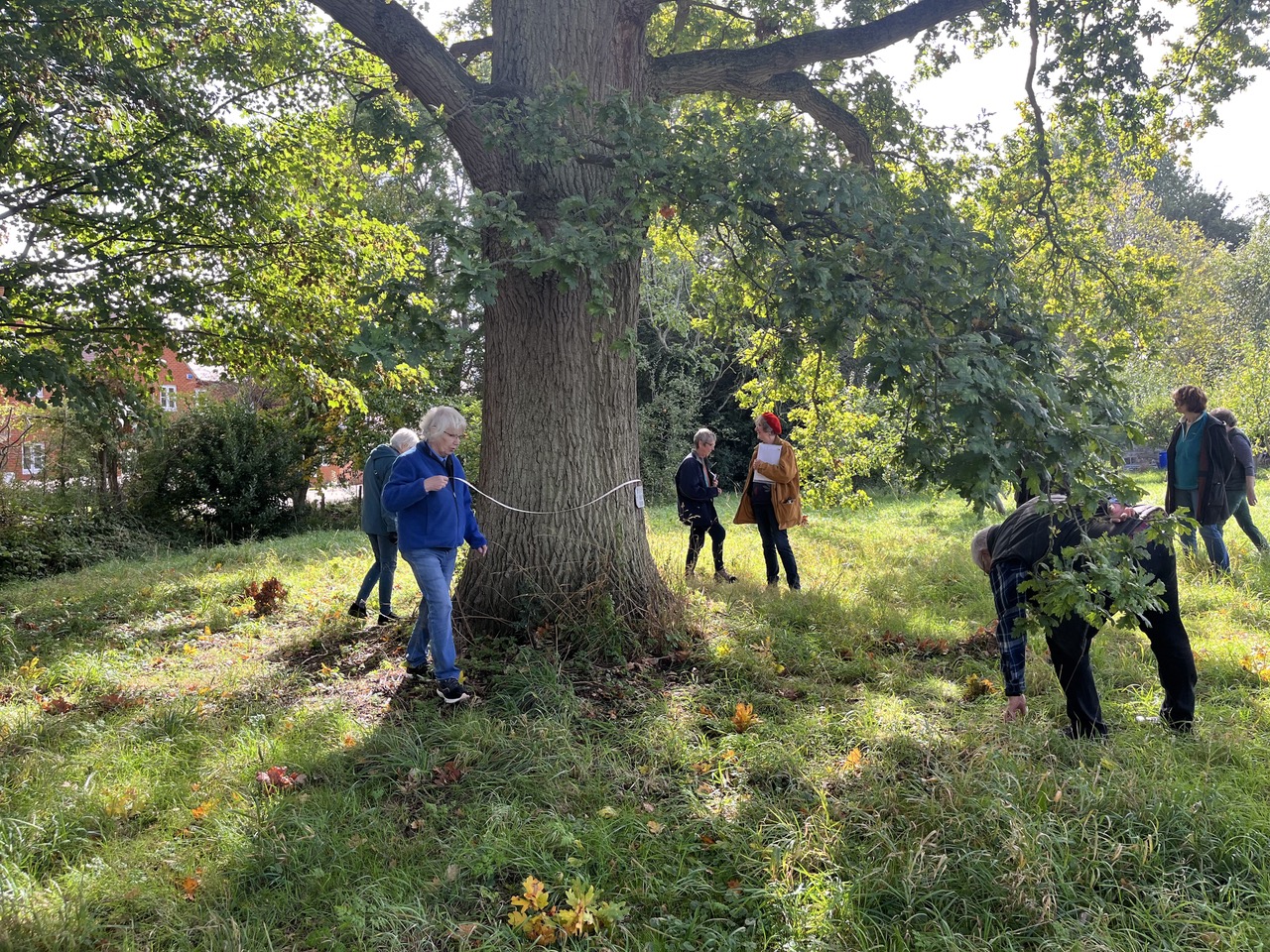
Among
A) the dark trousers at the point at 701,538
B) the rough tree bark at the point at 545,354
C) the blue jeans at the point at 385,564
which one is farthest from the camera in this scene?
the dark trousers at the point at 701,538

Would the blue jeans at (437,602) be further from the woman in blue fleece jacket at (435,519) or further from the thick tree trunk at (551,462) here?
the thick tree trunk at (551,462)

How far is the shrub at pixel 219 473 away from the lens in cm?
1439

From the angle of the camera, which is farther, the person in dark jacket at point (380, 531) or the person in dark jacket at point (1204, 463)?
the person in dark jacket at point (1204, 463)

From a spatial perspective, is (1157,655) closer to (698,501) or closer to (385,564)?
(698,501)

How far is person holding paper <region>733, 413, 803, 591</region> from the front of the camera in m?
7.33

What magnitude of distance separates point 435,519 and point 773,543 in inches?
154

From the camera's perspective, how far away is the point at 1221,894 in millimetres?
2695

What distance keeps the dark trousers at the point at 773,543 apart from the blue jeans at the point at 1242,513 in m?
4.16

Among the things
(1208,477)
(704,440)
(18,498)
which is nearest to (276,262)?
(704,440)

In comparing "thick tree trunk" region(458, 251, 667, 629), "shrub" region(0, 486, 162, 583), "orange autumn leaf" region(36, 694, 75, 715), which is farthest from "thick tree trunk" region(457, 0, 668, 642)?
"shrub" region(0, 486, 162, 583)

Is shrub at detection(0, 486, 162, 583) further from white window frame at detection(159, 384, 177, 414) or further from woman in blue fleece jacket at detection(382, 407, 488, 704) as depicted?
woman in blue fleece jacket at detection(382, 407, 488, 704)

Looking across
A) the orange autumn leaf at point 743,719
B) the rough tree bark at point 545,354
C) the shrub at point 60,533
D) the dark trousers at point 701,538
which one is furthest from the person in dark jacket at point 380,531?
the shrub at point 60,533

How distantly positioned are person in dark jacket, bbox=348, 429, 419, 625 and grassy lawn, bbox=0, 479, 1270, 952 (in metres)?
0.49

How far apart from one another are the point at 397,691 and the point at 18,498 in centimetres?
1161
